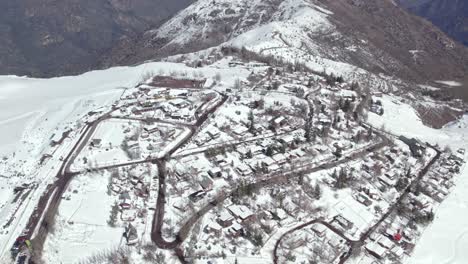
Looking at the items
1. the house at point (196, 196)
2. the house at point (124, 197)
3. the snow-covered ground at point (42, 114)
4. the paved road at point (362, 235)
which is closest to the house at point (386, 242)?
the paved road at point (362, 235)

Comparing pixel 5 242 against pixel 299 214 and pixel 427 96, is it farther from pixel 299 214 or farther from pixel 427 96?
pixel 427 96

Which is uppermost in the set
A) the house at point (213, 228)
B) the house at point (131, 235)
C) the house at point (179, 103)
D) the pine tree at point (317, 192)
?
the house at point (179, 103)

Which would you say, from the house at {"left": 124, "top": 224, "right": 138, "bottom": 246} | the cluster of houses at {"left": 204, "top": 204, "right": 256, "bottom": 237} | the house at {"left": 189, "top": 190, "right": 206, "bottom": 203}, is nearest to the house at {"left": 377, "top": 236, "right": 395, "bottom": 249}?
the cluster of houses at {"left": 204, "top": 204, "right": 256, "bottom": 237}

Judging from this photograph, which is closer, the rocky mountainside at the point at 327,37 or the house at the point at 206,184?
the house at the point at 206,184

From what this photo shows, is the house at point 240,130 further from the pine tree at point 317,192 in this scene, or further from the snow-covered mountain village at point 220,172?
the pine tree at point 317,192

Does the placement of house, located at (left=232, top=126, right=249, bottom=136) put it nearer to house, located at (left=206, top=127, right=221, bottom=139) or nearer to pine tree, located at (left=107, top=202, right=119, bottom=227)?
house, located at (left=206, top=127, right=221, bottom=139)

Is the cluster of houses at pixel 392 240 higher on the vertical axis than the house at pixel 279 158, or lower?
lower
